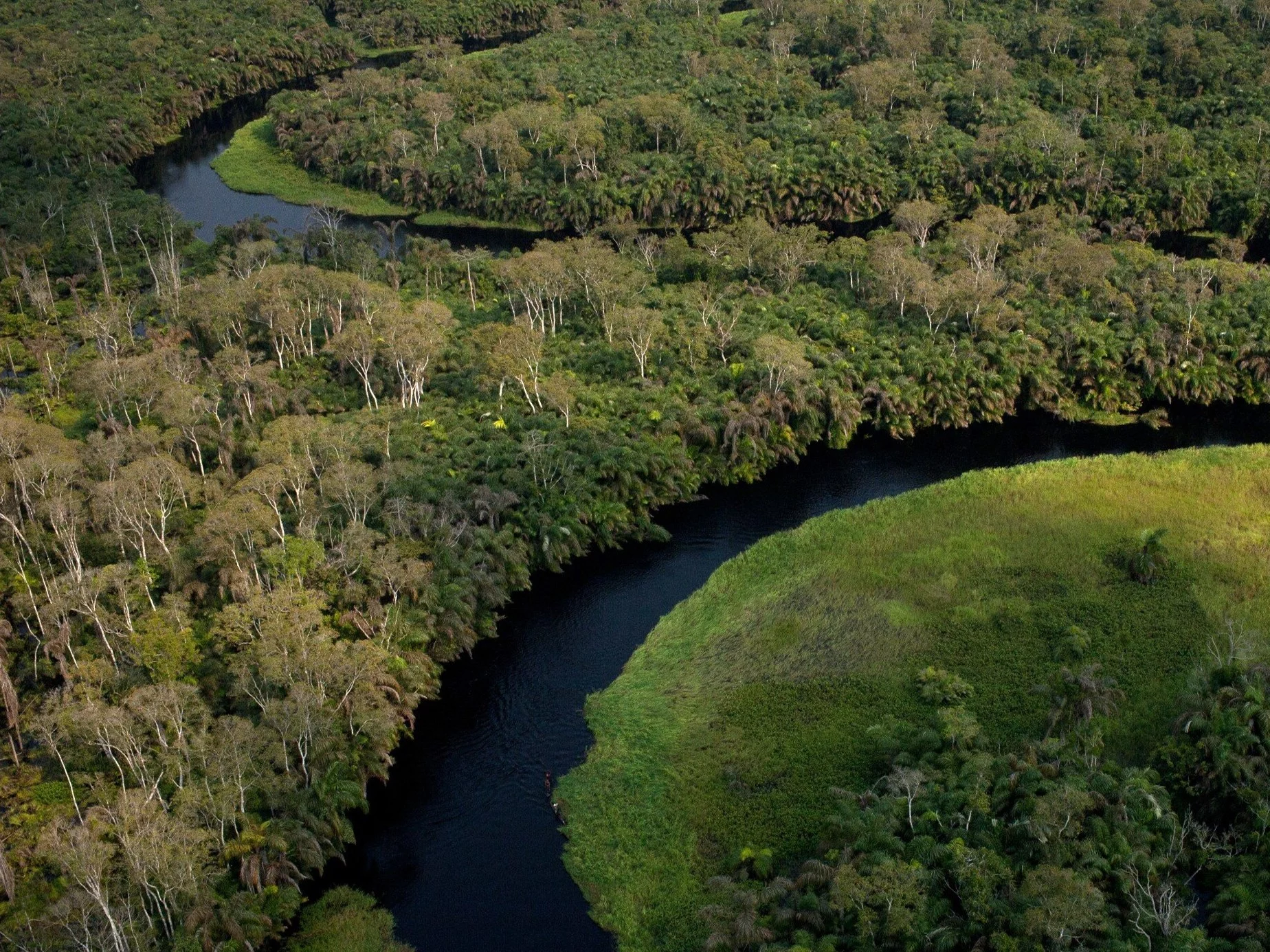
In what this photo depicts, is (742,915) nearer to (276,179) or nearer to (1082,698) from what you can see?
(1082,698)

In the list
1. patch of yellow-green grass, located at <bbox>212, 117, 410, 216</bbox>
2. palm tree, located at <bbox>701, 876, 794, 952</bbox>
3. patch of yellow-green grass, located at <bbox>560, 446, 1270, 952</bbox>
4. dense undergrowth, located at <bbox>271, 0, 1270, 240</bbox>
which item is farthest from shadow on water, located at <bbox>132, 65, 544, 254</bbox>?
palm tree, located at <bbox>701, 876, 794, 952</bbox>

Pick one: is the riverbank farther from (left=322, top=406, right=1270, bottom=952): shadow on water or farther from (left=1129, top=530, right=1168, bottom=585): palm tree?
(left=1129, top=530, right=1168, bottom=585): palm tree

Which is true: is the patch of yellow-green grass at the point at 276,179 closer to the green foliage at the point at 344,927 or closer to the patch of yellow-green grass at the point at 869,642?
the patch of yellow-green grass at the point at 869,642

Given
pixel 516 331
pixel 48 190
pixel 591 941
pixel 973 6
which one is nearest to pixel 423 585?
pixel 591 941

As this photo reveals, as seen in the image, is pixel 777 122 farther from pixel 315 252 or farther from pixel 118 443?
pixel 118 443

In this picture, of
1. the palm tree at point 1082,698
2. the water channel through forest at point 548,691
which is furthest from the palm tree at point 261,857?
the palm tree at point 1082,698

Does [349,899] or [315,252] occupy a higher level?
[315,252]

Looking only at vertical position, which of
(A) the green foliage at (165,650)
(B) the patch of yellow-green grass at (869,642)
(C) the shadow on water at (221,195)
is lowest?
(B) the patch of yellow-green grass at (869,642)
